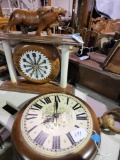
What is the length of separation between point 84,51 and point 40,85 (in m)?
0.38

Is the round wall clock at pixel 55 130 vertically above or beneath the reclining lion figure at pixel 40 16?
beneath

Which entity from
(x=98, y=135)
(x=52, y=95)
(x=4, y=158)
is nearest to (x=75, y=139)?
(x=98, y=135)

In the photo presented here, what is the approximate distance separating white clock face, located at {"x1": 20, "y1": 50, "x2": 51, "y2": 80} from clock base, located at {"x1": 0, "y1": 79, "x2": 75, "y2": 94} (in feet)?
0.24

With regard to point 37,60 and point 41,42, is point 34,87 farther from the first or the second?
point 41,42

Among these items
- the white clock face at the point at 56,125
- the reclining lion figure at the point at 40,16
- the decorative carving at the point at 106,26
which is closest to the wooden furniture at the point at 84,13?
the decorative carving at the point at 106,26

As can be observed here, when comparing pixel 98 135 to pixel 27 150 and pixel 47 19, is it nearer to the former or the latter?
pixel 27 150

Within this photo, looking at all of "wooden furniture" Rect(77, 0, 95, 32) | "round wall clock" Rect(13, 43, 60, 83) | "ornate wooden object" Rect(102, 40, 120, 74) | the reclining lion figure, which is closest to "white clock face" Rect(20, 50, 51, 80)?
"round wall clock" Rect(13, 43, 60, 83)

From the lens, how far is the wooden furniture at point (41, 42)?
1.97 ft

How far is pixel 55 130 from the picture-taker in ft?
1.54

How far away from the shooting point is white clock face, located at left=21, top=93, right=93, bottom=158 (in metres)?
0.42

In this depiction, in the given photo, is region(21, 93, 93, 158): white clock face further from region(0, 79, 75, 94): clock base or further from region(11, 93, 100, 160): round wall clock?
region(0, 79, 75, 94): clock base

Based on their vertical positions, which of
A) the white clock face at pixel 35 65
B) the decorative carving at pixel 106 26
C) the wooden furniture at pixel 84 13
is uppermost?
the wooden furniture at pixel 84 13

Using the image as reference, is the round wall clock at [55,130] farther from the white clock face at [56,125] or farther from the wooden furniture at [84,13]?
the wooden furniture at [84,13]

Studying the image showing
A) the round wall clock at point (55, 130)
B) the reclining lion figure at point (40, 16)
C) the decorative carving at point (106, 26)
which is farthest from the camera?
the decorative carving at point (106, 26)
